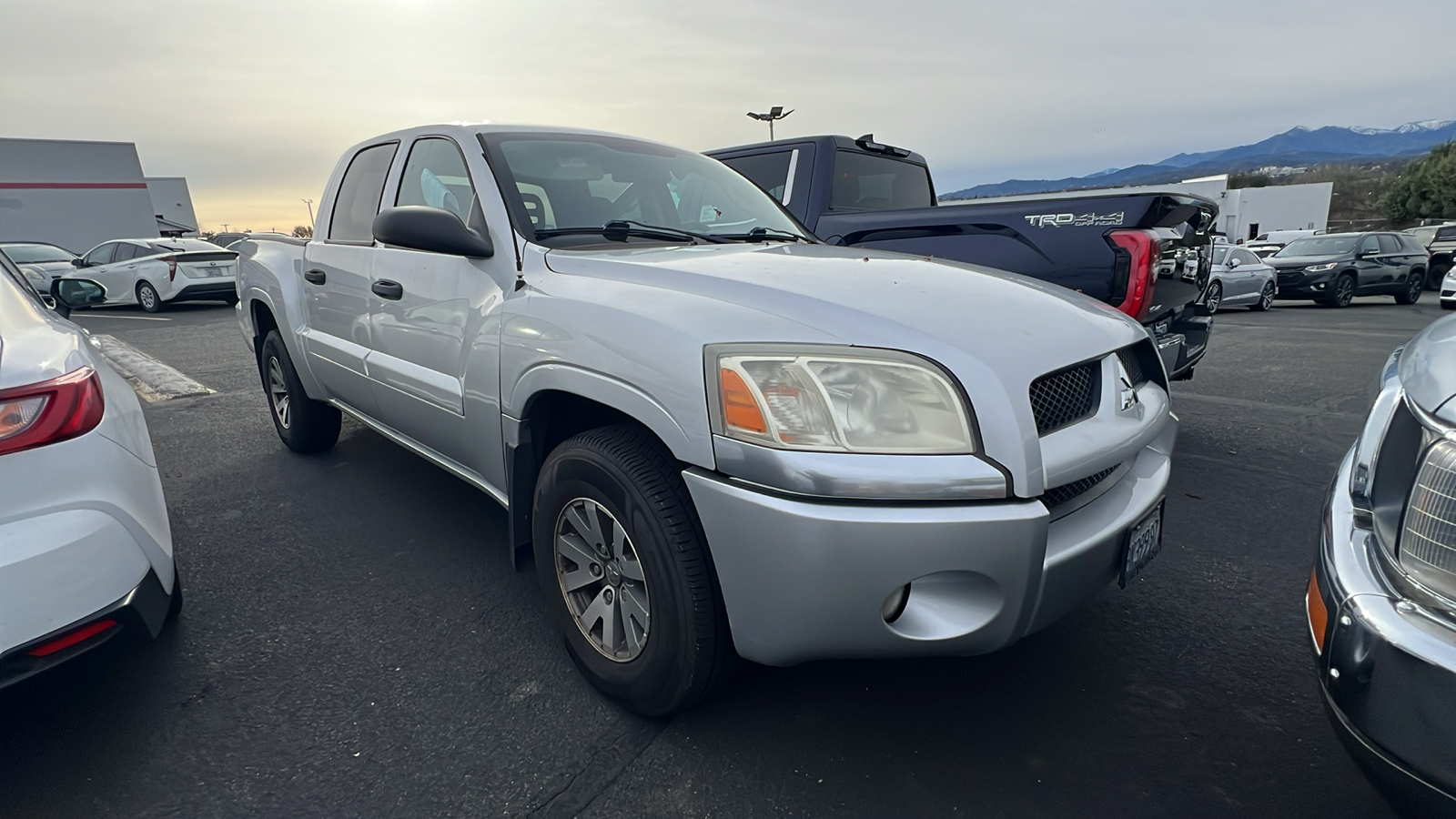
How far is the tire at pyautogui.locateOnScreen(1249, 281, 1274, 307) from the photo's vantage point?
15.0 meters

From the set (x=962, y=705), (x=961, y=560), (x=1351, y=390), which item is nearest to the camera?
(x=961, y=560)

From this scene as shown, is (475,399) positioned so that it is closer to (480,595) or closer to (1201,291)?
(480,595)

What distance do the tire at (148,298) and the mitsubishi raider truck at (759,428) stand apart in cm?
1415

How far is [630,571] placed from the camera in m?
2.01

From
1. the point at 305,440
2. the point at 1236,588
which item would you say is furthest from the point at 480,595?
the point at 1236,588

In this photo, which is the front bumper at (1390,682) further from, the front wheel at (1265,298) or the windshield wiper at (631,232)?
the front wheel at (1265,298)

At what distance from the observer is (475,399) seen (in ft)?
8.39

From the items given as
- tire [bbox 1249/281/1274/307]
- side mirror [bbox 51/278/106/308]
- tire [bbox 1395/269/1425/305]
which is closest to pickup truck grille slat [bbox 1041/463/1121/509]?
side mirror [bbox 51/278/106/308]

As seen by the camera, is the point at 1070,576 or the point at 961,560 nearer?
the point at 961,560

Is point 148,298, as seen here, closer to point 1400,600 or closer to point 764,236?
point 764,236

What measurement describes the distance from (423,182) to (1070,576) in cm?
284

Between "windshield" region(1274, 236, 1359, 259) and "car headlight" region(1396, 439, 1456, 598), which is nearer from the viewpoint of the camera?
"car headlight" region(1396, 439, 1456, 598)

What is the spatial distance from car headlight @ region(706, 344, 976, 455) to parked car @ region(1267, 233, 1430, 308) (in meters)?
17.9

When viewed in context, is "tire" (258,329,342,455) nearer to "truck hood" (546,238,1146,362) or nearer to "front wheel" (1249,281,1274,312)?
"truck hood" (546,238,1146,362)
